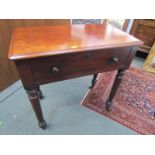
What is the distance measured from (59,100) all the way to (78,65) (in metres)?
0.75

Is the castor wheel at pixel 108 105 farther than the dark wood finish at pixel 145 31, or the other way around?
the dark wood finish at pixel 145 31

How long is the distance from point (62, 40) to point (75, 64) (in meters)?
0.16

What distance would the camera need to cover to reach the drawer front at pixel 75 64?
705 mm

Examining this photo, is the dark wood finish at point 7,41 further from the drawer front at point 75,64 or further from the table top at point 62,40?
the drawer front at point 75,64

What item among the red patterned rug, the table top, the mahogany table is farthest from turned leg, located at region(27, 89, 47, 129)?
the red patterned rug

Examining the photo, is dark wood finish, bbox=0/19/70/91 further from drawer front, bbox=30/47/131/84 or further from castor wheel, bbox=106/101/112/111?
castor wheel, bbox=106/101/112/111

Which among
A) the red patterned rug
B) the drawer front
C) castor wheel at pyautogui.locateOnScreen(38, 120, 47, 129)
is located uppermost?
the drawer front

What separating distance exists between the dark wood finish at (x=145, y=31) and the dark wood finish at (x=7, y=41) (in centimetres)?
114

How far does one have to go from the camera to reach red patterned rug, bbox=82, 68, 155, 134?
128 centimetres

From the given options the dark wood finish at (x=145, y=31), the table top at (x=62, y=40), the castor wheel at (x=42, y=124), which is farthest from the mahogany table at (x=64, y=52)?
the dark wood finish at (x=145, y=31)

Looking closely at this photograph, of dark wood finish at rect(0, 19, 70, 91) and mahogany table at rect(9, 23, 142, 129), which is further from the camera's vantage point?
dark wood finish at rect(0, 19, 70, 91)

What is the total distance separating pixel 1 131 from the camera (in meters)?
1.14
